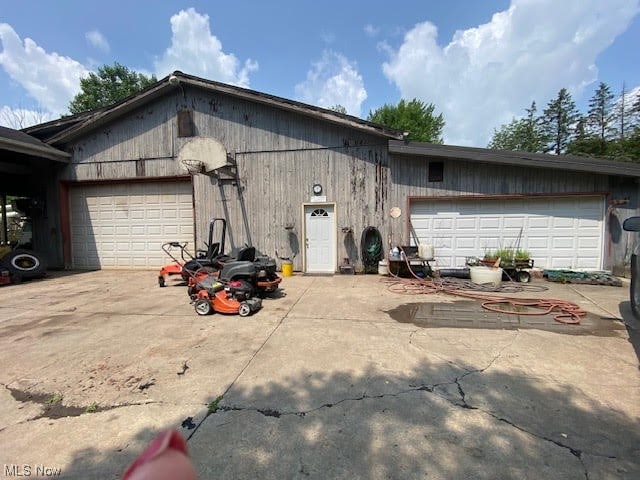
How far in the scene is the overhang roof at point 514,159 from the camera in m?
6.90

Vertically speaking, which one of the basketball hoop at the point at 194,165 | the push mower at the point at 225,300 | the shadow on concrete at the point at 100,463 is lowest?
the shadow on concrete at the point at 100,463

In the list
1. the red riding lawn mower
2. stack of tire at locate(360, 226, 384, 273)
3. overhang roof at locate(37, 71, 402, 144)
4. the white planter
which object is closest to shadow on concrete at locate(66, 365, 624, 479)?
the red riding lawn mower

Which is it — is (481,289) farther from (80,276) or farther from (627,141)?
(627,141)

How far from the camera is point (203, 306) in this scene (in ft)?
15.9

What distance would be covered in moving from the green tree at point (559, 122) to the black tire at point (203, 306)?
3535 centimetres

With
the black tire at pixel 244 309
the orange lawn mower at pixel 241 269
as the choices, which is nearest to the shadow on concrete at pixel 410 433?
the black tire at pixel 244 309

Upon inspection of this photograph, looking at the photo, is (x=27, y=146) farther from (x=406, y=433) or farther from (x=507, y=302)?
(x=507, y=302)

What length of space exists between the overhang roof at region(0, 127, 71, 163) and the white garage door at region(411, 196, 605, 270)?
10727 millimetres

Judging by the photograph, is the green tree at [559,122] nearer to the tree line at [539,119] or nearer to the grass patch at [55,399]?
the tree line at [539,119]

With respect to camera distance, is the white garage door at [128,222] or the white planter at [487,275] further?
the white garage door at [128,222]

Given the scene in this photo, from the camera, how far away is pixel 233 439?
2.04 metres

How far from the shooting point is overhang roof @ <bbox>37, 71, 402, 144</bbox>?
815 cm

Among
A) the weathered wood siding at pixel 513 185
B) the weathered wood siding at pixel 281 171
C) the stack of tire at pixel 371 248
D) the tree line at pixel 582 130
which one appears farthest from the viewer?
the tree line at pixel 582 130

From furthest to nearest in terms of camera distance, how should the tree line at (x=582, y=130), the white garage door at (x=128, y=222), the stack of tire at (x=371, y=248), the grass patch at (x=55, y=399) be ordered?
the tree line at (x=582, y=130) < the white garage door at (x=128, y=222) < the stack of tire at (x=371, y=248) < the grass patch at (x=55, y=399)
